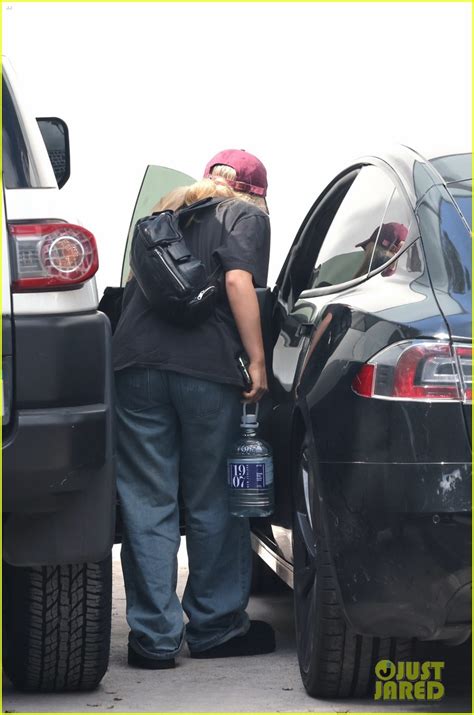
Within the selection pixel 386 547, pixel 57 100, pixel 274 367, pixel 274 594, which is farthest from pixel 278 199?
pixel 386 547

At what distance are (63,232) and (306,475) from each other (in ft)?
3.37

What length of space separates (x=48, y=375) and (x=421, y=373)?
0.87 metres

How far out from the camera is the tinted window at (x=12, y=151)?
3412 millimetres

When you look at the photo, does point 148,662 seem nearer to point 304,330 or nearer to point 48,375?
point 304,330

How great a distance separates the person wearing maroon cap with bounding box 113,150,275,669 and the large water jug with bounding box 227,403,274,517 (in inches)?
2.6

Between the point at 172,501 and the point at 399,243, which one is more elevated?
the point at 399,243

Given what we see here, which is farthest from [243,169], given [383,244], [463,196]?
[463,196]

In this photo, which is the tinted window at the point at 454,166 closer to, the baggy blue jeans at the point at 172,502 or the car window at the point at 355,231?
the car window at the point at 355,231

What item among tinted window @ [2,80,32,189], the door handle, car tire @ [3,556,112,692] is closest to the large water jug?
the door handle

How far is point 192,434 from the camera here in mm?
4410

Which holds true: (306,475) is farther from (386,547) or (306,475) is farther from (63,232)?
(63,232)

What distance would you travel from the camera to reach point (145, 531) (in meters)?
4.44

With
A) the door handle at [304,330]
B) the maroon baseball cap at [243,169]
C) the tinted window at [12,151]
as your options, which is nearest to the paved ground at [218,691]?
the door handle at [304,330]

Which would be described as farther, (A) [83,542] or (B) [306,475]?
(B) [306,475]
